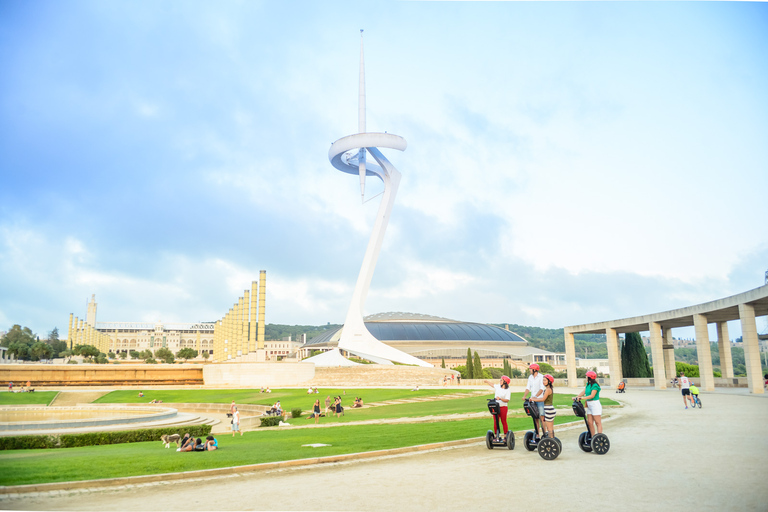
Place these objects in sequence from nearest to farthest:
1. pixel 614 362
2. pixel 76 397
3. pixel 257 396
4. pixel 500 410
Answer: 1. pixel 500 410
2. pixel 257 396
3. pixel 76 397
4. pixel 614 362

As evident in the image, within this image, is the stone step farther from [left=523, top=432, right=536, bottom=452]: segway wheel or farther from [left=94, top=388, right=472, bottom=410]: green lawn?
[left=523, top=432, right=536, bottom=452]: segway wheel

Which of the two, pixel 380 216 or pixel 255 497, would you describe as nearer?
pixel 255 497

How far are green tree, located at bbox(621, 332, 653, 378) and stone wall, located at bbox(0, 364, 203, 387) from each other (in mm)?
37855

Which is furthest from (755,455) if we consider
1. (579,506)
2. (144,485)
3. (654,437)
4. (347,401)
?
(347,401)

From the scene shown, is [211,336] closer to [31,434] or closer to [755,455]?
[31,434]

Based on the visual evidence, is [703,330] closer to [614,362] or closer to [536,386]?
[614,362]

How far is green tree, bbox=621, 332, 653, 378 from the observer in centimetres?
4597

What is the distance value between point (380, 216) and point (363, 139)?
8.13 meters

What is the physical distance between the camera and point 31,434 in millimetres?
16516

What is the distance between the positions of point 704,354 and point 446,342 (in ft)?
198

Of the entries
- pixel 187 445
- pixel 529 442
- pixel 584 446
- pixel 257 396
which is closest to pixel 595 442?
pixel 584 446

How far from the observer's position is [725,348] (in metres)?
39.4

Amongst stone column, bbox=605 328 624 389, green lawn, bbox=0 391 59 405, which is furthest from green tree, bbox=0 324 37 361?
stone column, bbox=605 328 624 389

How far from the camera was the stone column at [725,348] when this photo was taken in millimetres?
38750
